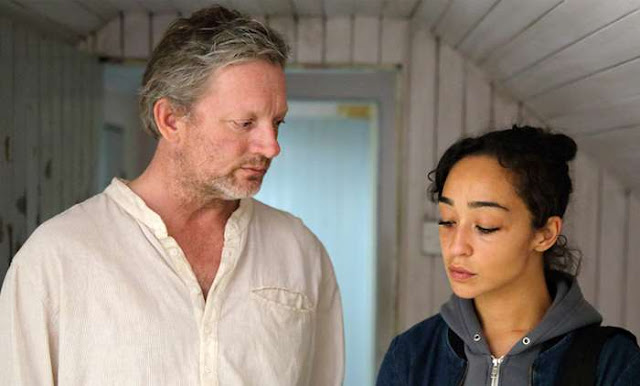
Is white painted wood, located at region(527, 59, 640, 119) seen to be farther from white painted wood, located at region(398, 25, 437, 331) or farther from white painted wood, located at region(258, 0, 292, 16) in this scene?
white painted wood, located at region(258, 0, 292, 16)

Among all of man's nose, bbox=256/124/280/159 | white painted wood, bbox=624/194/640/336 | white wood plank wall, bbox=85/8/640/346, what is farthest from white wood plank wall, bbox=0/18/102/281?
white painted wood, bbox=624/194/640/336

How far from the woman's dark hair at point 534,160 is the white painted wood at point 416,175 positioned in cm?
87

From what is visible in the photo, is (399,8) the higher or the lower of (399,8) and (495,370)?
the higher

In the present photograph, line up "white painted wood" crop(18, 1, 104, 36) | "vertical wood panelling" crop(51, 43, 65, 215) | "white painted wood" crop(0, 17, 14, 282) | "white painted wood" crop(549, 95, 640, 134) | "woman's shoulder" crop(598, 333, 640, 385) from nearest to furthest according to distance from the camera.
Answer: "woman's shoulder" crop(598, 333, 640, 385)
"white painted wood" crop(549, 95, 640, 134)
"white painted wood" crop(0, 17, 14, 282)
"white painted wood" crop(18, 1, 104, 36)
"vertical wood panelling" crop(51, 43, 65, 215)

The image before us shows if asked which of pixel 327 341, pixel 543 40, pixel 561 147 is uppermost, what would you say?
pixel 543 40

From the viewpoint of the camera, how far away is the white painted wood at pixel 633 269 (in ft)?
6.68

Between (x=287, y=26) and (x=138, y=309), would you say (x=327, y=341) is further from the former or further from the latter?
(x=287, y=26)

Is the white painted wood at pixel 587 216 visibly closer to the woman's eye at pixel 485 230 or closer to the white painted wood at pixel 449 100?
the white painted wood at pixel 449 100

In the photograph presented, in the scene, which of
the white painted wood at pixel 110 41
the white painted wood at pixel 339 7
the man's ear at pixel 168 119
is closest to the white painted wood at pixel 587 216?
the white painted wood at pixel 339 7

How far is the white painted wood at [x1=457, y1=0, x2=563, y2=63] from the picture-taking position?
1306 millimetres

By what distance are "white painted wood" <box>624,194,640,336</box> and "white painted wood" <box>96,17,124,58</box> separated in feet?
5.33

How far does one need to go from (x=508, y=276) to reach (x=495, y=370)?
0.54 feet

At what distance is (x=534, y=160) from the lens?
3.86 feet

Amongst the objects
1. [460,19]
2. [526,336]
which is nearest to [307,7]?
[460,19]
